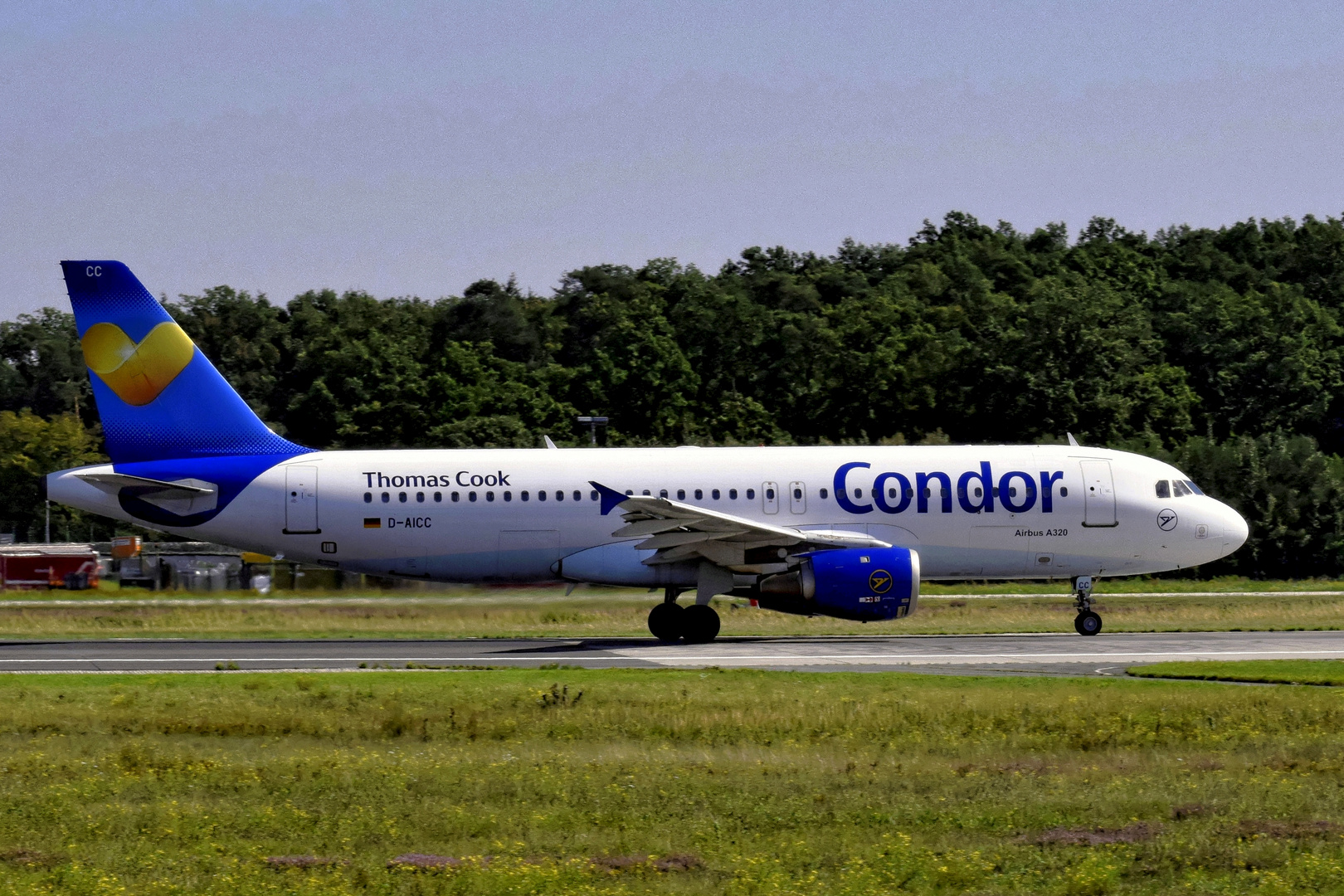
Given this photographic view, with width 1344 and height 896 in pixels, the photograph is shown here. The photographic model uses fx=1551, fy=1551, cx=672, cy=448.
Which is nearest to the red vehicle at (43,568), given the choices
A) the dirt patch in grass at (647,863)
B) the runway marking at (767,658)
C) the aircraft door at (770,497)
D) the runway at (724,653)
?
the runway at (724,653)

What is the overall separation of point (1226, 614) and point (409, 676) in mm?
22560

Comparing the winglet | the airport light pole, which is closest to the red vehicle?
the airport light pole

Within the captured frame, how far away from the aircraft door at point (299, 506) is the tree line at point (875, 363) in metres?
35.5

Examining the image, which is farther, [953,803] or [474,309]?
[474,309]

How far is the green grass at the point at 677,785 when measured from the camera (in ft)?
39.0

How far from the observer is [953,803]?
1441cm

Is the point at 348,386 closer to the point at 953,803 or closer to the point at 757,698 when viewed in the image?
the point at 757,698

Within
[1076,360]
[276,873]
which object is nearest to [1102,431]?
[1076,360]

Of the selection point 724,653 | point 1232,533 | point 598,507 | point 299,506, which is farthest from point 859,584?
point 299,506

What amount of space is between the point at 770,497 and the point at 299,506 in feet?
31.2

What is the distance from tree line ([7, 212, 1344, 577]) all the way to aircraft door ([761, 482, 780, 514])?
30.2 meters

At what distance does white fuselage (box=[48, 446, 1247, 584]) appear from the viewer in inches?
1230

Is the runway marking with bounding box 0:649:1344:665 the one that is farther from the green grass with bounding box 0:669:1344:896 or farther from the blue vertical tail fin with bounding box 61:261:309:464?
the blue vertical tail fin with bounding box 61:261:309:464

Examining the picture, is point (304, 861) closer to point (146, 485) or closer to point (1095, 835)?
point (1095, 835)
